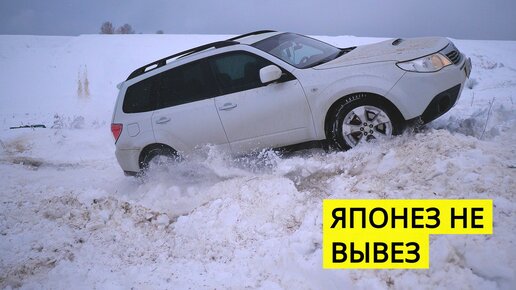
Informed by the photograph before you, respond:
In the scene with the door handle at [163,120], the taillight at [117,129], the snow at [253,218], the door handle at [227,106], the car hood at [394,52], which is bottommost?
the snow at [253,218]

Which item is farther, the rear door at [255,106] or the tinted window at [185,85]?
the tinted window at [185,85]

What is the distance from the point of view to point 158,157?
18.0 ft

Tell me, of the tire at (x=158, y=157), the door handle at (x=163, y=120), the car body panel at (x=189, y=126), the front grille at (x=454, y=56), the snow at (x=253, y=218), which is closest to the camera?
the snow at (x=253, y=218)

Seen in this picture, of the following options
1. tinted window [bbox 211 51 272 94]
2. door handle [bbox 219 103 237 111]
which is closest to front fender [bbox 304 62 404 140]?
tinted window [bbox 211 51 272 94]

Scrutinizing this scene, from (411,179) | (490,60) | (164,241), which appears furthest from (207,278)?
(490,60)

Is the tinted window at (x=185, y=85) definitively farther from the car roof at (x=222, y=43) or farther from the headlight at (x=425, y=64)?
the headlight at (x=425, y=64)

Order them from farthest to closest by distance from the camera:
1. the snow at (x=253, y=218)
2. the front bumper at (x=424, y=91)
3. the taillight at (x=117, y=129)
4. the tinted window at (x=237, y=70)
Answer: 1. the taillight at (x=117, y=129)
2. the tinted window at (x=237, y=70)
3. the front bumper at (x=424, y=91)
4. the snow at (x=253, y=218)

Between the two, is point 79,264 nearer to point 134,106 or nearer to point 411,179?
point 134,106

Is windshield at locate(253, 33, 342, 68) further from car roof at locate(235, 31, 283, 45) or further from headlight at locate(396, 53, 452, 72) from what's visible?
headlight at locate(396, 53, 452, 72)

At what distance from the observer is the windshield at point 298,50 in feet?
15.6

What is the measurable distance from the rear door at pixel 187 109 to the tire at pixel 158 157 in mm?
160

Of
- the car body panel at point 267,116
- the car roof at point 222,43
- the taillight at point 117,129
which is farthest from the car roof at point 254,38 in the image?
the taillight at point 117,129

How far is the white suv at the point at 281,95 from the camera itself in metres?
4.07

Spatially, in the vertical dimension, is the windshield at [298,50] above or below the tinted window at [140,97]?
above
